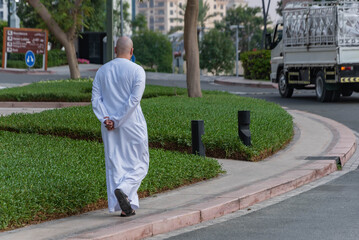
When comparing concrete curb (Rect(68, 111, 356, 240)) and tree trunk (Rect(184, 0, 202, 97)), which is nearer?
concrete curb (Rect(68, 111, 356, 240))

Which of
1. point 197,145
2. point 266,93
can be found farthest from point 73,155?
point 266,93

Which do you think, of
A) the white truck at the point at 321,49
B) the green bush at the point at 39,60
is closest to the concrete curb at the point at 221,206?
the white truck at the point at 321,49

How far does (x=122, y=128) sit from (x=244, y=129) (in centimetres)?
448

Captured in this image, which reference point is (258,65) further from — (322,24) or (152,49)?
(152,49)

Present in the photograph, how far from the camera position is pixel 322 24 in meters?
25.4

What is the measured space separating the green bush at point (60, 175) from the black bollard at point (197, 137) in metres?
0.23

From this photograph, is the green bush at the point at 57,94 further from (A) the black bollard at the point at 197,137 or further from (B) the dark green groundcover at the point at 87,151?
(A) the black bollard at the point at 197,137

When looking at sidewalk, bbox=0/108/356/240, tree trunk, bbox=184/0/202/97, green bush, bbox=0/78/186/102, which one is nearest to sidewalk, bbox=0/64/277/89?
green bush, bbox=0/78/186/102

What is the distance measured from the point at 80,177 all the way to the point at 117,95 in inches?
53.6

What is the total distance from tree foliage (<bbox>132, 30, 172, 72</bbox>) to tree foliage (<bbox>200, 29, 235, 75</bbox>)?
7850 millimetres

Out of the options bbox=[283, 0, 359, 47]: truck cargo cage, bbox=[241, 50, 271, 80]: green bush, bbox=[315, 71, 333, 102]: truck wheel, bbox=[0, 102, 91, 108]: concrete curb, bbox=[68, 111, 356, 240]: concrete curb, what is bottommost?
bbox=[68, 111, 356, 240]: concrete curb

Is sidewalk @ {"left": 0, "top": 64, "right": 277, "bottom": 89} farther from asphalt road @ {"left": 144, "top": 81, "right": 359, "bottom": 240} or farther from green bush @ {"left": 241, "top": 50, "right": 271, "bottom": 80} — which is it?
asphalt road @ {"left": 144, "top": 81, "right": 359, "bottom": 240}

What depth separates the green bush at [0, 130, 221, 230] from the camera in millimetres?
7258

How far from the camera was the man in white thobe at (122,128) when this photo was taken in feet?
23.8
